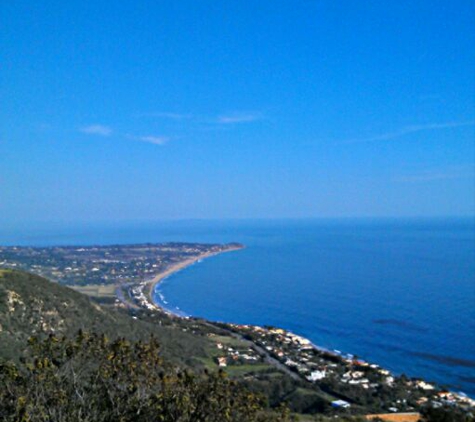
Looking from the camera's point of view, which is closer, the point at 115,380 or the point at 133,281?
the point at 115,380

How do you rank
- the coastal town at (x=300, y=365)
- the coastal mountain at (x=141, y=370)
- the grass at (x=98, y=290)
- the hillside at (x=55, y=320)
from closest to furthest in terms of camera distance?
the coastal mountain at (x=141, y=370), the hillside at (x=55, y=320), the coastal town at (x=300, y=365), the grass at (x=98, y=290)

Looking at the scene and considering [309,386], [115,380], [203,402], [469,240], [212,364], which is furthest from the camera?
[469,240]

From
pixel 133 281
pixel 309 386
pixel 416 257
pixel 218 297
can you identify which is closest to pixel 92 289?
pixel 133 281

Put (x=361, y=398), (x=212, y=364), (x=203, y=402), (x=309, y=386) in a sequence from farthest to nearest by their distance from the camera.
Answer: (x=212, y=364), (x=309, y=386), (x=361, y=398), (x=203, y=402)

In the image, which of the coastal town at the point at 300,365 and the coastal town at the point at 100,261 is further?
the coastal town at the point at 100,261

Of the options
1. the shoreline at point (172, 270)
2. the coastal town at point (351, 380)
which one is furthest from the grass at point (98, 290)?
the coastal town at point (351, 380)

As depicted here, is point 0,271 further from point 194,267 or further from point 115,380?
point 194,267

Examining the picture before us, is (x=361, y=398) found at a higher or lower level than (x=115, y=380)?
lower

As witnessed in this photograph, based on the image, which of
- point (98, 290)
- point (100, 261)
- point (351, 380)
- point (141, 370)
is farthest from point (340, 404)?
point (100, 261)

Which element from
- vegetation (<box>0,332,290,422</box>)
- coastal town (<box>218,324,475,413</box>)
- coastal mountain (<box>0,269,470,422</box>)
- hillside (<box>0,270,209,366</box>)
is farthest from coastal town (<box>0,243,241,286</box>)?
vegetation (<box>0,332,290,422</box>)

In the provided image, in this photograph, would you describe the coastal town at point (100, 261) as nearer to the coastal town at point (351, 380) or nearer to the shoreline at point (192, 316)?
the shoreline at point (192, 316)

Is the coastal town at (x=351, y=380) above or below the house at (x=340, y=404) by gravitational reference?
below
